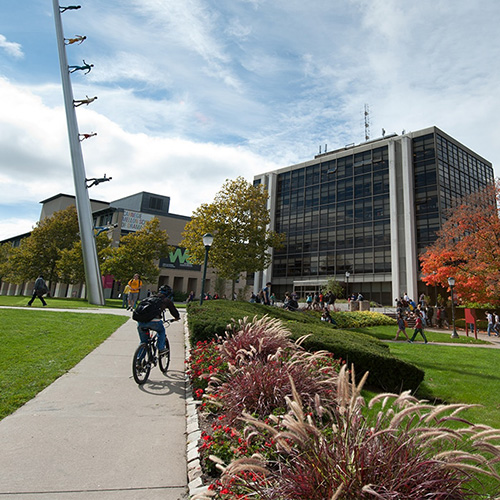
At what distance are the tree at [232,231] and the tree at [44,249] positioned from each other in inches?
873

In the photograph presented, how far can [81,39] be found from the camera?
25.1m

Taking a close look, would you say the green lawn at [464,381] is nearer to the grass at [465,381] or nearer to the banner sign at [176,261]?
the grass at [465,381]

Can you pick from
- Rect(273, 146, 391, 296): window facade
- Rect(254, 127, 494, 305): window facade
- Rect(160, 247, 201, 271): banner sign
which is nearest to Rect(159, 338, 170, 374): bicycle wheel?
Rect(254, 127, 494, 305): window facade

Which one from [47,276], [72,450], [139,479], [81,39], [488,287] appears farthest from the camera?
[47,276]

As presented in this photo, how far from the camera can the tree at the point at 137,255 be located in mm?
37188

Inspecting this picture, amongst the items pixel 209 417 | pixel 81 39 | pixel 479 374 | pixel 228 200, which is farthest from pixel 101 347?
pixel 81 39

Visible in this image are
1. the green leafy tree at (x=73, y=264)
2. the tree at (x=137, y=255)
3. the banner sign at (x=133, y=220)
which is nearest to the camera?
the tree at (x=137, y=255)

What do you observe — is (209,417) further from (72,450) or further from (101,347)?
(101,347)

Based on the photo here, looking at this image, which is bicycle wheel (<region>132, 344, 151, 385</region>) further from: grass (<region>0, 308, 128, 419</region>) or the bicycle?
grass (<region>0, 308, 128, 419</region>)

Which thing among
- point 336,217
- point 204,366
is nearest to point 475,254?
point 204,366

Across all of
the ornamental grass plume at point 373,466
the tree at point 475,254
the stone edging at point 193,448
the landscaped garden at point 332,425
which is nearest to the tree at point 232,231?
the tree at point 475,254

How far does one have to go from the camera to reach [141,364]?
655cm

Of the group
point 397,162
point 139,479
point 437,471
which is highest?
point 397,162

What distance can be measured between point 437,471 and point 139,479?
99.1 inches
